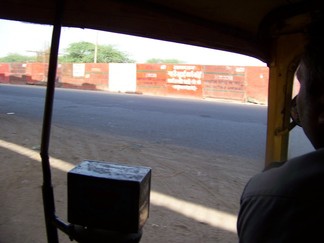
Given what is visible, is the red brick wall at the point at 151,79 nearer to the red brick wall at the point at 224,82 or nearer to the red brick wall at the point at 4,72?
the red brick wall at the point at 224,82

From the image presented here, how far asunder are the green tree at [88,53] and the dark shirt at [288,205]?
51089 millimetres

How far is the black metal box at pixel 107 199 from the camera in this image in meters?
Result: 1.20

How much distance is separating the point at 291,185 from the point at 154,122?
37.4 feet

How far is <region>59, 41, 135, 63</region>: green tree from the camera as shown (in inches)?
2018

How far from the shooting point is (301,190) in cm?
80

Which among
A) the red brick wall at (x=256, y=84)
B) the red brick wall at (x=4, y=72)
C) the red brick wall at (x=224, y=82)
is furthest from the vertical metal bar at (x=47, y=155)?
the red brick wall at (x=4, y=72)

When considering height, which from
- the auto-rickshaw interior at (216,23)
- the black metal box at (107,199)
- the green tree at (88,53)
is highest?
the green tree at (88,53)

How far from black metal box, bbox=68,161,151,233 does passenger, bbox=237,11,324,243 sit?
0.40 m

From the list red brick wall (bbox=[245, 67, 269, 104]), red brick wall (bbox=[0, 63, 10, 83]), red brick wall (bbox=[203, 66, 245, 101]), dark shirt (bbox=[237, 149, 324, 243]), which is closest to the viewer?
dark shirt (bbox=[237, 149, 324, 243])

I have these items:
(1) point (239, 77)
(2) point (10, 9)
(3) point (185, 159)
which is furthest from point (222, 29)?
(1) point (239, 77)

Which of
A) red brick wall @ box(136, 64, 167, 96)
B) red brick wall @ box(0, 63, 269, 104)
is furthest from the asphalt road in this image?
red brick wall @ box(136, 64, 167, 96)

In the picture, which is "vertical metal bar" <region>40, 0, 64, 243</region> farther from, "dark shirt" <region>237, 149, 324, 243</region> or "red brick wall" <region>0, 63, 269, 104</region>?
"red brick wall" <region>0, 63, 269, 104</region>

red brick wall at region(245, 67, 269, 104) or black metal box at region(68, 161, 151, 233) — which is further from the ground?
red brick wall at region(245, 67, 269, 104)

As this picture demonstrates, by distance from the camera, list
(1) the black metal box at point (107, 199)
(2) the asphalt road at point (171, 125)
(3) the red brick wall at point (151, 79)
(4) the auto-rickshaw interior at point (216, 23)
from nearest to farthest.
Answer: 1. (1) the black metal box at point (107, 199)
2. (4) the auto-rickshaw interior at point (216, 23)
3. (2) the asphalt road at point (171, 125)
4. (3) the red brick wall at point (151, 79)
